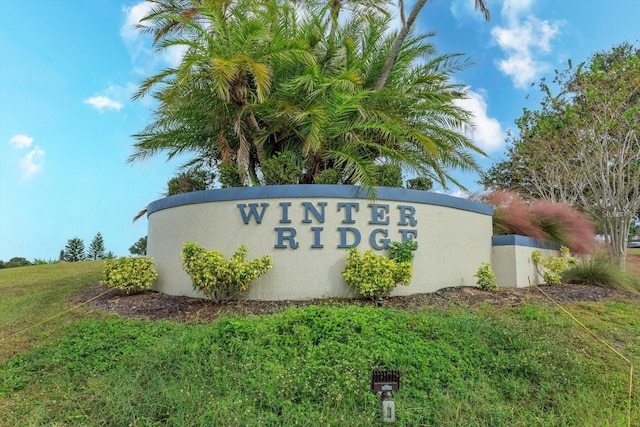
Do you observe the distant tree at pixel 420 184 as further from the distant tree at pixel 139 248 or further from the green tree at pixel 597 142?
the distant tree at pixel 139 248

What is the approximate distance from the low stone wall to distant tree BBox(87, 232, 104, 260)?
25433mm

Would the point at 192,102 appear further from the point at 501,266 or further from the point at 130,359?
the point at 501,266

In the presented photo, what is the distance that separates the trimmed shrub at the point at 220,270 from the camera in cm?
786

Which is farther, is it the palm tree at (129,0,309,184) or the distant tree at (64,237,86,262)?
the distant tree at (64,237,86,262)

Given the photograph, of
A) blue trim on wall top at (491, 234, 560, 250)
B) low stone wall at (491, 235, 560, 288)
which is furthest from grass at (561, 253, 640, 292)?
low stone wall at (491, 235, 560, 288)

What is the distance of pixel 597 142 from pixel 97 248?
28.8 meters

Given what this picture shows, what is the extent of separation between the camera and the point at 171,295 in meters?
9.41

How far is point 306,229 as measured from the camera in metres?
8.47

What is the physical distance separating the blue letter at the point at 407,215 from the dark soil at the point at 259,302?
143 cm

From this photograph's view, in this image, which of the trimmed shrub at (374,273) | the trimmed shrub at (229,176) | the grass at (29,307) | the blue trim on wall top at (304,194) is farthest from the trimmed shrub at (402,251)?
the grass at (29,307)

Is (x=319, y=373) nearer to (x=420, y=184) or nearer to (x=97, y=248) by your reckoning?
(x=420, y=184)

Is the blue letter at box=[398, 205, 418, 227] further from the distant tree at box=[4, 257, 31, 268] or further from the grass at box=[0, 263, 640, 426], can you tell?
the distant tree at box=[4, 257, 31, 268]

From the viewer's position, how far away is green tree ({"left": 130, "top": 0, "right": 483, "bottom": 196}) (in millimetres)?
8953

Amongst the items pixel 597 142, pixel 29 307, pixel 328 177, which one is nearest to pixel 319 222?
pixel 328 177
